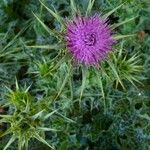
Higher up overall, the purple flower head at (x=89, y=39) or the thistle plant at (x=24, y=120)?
the purple flower head at (x=89, y=39)

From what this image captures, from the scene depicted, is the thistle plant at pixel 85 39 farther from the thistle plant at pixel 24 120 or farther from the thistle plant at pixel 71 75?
the thistle plant at pixel 24 120

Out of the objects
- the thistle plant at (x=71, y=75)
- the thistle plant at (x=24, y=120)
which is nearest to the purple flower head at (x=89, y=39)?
the thistle plant at (x=71, y=75)

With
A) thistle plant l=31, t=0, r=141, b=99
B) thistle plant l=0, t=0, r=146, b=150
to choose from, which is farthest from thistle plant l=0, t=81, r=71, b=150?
thistle plant l=31, t=0, r=141, b=99

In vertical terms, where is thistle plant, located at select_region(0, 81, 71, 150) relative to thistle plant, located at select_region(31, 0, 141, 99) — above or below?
below

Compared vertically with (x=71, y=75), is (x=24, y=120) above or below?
below

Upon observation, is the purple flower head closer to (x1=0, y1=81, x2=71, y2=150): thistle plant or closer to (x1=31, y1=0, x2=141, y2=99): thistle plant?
(x1=31, y1=0, x2=141, y2=99): thistle plant

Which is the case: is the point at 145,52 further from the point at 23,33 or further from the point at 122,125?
the point at 23,33

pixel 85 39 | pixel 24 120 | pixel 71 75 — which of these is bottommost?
pixel 24 120

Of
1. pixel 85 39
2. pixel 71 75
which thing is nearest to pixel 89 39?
pixel 85 39

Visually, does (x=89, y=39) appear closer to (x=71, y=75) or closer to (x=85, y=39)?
(x=85, y=39)
